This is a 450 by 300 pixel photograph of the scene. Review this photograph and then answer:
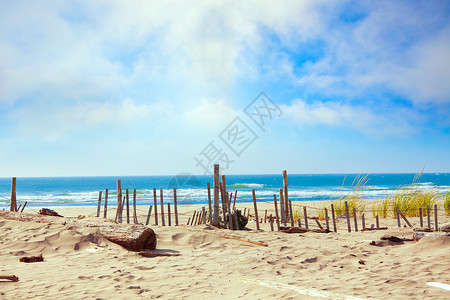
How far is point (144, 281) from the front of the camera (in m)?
4.00

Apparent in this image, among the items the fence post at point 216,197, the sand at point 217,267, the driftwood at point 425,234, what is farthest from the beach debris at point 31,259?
the driftwood at point 425,234

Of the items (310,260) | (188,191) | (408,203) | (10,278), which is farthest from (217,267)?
(188,191)

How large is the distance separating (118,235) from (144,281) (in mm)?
2365

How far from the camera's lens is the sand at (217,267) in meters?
3.58

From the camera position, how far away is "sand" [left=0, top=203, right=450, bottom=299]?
3580mm

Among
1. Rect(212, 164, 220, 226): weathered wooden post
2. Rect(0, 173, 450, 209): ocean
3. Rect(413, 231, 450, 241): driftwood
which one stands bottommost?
Rect(0, 173, 450, 209): ocean

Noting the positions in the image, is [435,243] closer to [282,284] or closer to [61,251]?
[282,284]

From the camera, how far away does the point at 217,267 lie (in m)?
4.75

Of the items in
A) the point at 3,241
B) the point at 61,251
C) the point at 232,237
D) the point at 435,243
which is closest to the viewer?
the point at 435,243

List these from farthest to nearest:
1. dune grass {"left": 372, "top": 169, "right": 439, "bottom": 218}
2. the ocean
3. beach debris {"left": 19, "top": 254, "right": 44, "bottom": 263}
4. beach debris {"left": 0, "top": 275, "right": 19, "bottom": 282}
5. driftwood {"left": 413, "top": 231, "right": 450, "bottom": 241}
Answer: the ocean → dune grass {"left": 372, "top": 169, "right": 439, "bottom": 218} → driftwood {"left": 413, "top": 231, "right": 450, "bottom": 241} → beach debris {"left": 19, "top": 254, "right": 44, "bottom": 263} → beach debris {"left": 0, "top": 275, "right": 19, "bottom": 282}

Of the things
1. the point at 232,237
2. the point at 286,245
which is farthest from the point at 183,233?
the point at 286,245

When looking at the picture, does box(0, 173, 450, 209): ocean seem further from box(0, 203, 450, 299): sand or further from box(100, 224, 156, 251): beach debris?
box(100, 224, 156, 251): beach debris

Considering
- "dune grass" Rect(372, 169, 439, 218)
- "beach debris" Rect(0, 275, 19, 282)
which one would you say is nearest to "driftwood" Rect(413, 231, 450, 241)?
"dune grass" Rect(372, 169, 439, 218)

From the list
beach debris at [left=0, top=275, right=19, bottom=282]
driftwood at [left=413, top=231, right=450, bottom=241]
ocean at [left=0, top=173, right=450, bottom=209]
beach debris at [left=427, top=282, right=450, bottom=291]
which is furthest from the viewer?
ocean at [left=0, top=173, right=450, bottom=209]
